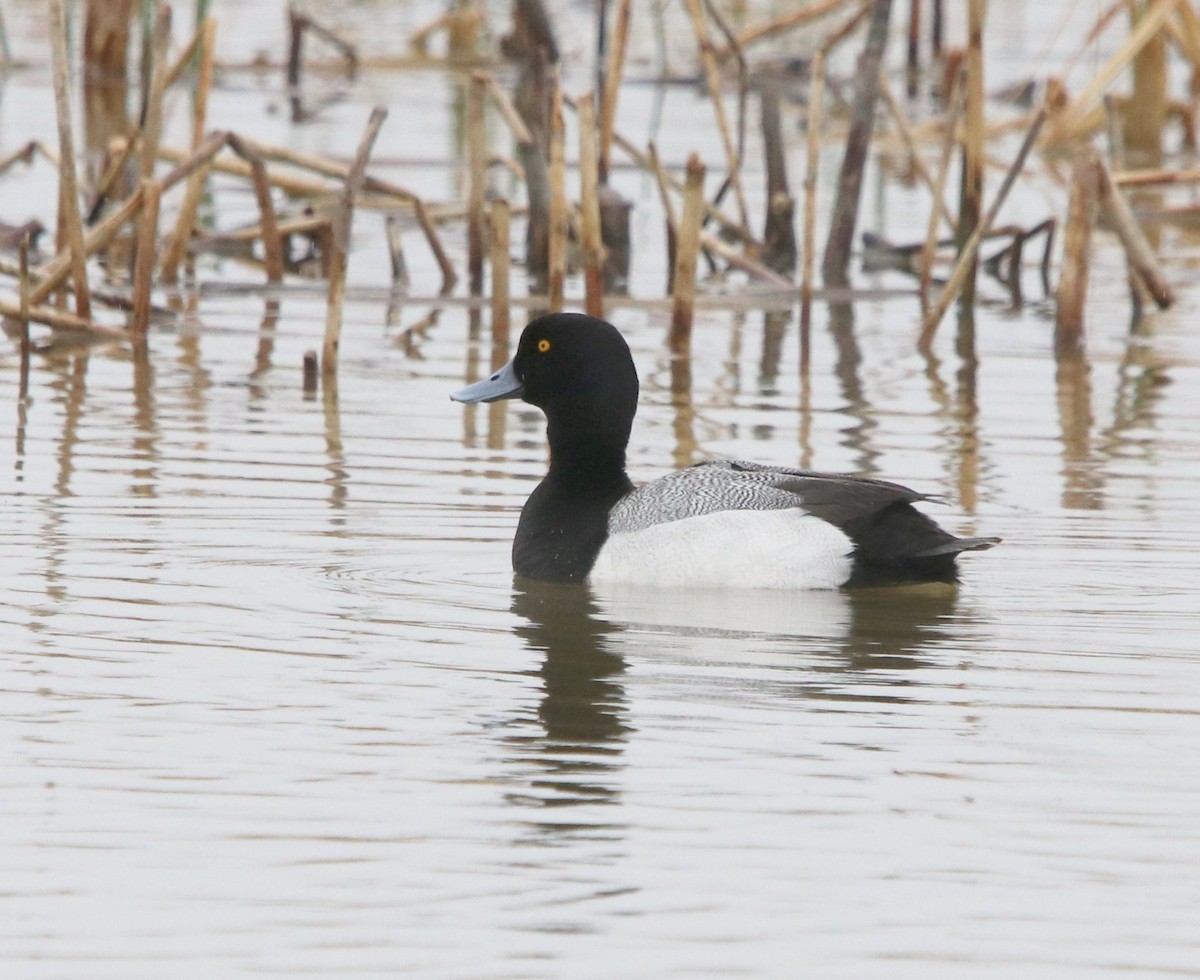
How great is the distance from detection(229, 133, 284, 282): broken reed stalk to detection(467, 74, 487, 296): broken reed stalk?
1069 mm

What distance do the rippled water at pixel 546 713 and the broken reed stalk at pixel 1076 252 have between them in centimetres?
125

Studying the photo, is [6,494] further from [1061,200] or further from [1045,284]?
[1061,200]

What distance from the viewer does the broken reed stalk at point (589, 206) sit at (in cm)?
1079

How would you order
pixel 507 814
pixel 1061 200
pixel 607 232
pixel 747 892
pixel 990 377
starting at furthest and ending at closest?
pixel 1061 200 → pixel 607 232 → pixel 990 377 → pixel 507 814 → pixel 747 892

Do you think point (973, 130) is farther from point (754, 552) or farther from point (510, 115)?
point (754, 552)

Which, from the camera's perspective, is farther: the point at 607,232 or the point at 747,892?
the point at 607,232

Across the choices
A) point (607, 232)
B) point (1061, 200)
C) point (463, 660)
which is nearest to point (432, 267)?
point (607, 232)

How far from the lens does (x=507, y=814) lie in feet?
16.5

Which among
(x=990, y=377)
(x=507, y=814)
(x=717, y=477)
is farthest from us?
(x=990, y=377)

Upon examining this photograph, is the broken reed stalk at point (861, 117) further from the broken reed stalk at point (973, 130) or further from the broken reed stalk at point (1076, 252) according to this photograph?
the broken reed stalk at point (1076, 252)

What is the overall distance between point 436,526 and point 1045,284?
22.8 feet

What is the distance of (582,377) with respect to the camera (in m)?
8.05

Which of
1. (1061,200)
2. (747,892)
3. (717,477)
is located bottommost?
(747,892)

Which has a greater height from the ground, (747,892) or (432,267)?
(432,267)
